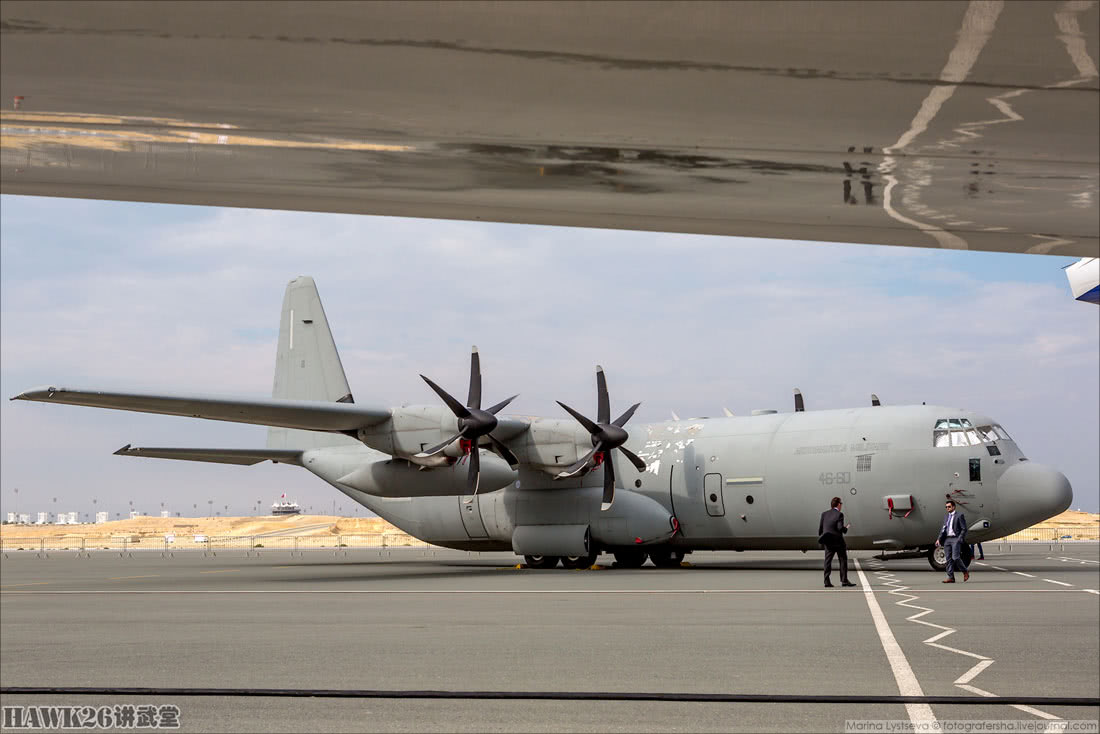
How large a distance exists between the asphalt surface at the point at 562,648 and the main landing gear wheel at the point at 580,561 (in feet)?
23.8

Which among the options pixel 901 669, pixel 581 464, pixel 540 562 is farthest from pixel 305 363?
pixel 901 669

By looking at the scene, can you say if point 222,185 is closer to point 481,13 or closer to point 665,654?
point 481,13

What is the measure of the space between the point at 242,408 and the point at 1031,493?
15791 mm

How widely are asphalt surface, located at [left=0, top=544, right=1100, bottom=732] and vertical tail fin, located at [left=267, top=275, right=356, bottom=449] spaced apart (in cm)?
1125

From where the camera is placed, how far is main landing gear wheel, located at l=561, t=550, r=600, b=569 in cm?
2594

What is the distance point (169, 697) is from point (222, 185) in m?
5.11

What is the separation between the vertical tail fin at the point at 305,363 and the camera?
30.0m

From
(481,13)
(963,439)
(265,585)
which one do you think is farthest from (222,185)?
(963,439)

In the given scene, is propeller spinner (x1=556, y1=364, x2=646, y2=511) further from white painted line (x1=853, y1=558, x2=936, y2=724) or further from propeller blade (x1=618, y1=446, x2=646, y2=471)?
white painted line (x1=853, y1=558, x2=936, y2=724)

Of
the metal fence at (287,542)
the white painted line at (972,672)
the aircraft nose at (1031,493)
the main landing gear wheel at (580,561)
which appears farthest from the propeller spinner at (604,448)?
the metal fence at (287,542)

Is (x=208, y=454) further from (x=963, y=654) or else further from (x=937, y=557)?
(x=963, y=654)

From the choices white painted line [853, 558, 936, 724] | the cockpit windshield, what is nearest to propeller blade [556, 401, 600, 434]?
the cockpit windshield

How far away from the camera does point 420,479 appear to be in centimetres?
2344

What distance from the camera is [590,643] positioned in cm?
1029
